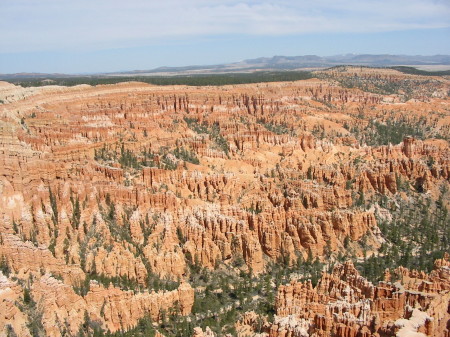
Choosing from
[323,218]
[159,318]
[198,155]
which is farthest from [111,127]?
[159,318]

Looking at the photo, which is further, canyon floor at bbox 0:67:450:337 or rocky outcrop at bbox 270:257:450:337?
canyon floor at bbox 0:67:450:337

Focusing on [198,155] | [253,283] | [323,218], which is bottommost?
[253,283]

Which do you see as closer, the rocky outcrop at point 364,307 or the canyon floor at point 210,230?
the rocky outcrop at point 364,307

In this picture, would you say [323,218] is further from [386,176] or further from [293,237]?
[386,176]

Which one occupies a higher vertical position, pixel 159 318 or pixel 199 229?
pixel 199 229

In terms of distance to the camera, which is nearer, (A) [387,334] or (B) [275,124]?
(A) [387,334]

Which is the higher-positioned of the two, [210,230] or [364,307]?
[364,307]

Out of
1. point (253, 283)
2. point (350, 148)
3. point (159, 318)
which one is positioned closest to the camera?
point (159, 318)

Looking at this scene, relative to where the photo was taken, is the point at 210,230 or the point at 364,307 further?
the point at 210,230
